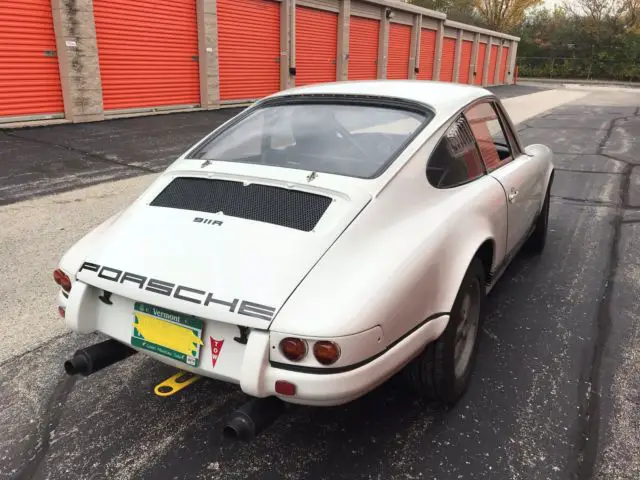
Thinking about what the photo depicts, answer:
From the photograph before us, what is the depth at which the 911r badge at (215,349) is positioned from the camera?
6.98 feet

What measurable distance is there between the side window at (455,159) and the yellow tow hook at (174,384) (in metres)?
1.67

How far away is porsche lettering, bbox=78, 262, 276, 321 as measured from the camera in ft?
6.56

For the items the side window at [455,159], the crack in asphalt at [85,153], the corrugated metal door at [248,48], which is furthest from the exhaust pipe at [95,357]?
the corrugated metal door at [248,48]

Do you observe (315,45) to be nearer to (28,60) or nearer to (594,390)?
(28,60)

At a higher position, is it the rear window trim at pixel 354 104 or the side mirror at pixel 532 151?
the rear window trim at pixel 354 104

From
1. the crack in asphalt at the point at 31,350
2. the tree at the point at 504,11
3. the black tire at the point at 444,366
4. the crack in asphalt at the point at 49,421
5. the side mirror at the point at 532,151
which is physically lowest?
the crack in asphalt at the point at 31,350

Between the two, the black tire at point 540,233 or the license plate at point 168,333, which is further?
the black tire at point 540,233

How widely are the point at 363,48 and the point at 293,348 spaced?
2212cm

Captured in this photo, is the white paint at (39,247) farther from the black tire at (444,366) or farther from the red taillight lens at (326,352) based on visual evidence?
the black tire at (444,366)

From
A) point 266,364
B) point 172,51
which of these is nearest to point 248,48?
point 172,51

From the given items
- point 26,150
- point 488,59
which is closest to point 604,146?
point 26,150

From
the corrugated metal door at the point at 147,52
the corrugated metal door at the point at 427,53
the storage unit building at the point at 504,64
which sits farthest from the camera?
the storage unit building at the point at 504,64

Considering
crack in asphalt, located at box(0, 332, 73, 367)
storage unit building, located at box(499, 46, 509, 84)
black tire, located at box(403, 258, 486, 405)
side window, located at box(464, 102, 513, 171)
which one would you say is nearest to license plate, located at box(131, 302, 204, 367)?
black tire, located at box(403, 258, 486, 405)

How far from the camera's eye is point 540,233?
4.80 metres
